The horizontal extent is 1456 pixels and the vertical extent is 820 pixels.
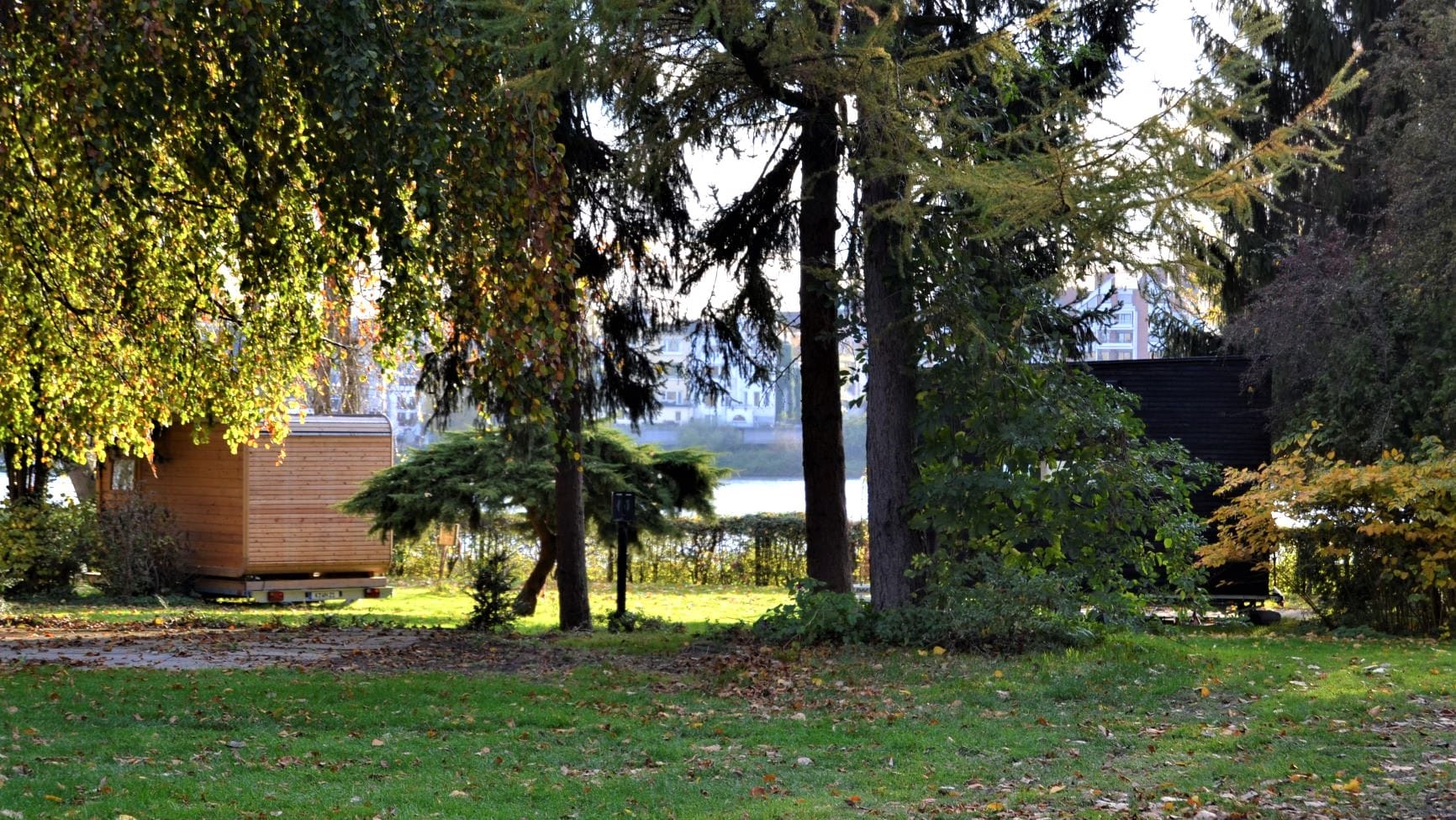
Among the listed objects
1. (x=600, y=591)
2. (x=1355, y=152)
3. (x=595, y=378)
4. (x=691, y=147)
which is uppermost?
(x=1355, y=152)

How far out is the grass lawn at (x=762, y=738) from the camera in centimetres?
519

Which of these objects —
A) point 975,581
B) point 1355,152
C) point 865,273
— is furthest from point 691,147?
point 1355,152

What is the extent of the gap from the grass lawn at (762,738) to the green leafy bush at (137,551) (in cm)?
891

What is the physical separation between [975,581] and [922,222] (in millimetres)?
2573

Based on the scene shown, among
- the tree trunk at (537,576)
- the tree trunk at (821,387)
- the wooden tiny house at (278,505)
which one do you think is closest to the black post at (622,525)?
the tree trunk at (821,387)

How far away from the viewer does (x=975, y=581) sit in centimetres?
961

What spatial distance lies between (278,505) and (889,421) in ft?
32.9

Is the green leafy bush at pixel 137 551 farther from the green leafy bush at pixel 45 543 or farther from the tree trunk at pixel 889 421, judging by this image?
the tree trunk at pixel 889 421

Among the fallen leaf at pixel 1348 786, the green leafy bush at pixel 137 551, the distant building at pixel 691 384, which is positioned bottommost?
the fallen leaf at pixel 1348 786

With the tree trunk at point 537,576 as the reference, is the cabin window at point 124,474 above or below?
above

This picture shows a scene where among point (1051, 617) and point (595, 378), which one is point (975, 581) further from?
point (595, 378)

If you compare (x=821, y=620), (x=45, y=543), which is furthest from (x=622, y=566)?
(x=45, y=543)

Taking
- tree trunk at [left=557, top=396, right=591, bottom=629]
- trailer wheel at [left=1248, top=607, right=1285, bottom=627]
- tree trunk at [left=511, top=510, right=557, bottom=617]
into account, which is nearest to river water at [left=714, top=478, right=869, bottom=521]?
tree trunk at [left=511, top=510, right=557, bottom=617]

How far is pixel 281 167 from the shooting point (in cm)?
776
